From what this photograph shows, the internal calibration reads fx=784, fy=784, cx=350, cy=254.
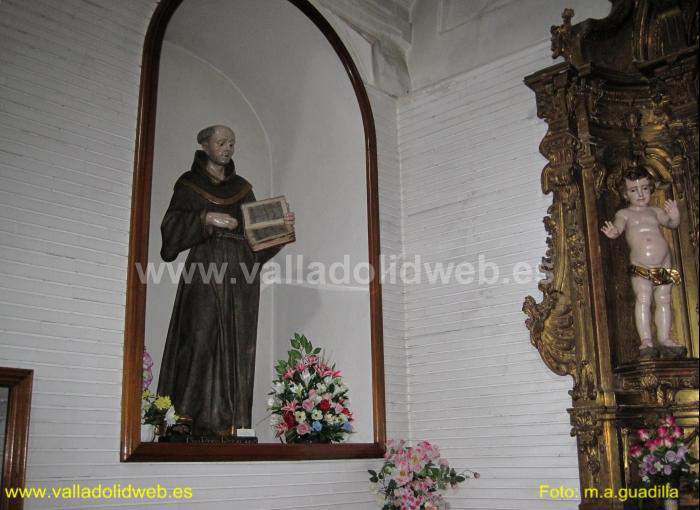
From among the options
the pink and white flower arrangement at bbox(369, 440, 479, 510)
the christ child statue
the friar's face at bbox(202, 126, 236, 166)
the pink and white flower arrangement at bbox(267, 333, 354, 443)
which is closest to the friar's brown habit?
the friar's face at bbox(202, 126, 236, 166)

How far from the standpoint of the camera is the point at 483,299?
5594mm

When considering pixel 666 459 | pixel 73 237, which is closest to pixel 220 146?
pixel 73 237

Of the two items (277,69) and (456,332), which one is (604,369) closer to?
(456,332)

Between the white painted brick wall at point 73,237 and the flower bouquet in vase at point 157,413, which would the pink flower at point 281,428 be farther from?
the flower bouquet in vase at point 157,413

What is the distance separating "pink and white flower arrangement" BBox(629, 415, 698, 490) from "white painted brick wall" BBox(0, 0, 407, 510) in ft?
7.18

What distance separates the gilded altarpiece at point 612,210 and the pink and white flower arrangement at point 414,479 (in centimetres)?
92

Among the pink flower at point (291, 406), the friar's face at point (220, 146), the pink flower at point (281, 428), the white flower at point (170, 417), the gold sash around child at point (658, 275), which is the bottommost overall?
the pink flower at point (281, 428)

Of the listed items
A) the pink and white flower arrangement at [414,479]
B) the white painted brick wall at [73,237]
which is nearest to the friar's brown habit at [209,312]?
the white painted brick wall at [73,237]

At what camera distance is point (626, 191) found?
512 cm

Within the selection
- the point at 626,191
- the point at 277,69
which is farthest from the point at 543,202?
the point at 277,69

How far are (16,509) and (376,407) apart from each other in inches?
104

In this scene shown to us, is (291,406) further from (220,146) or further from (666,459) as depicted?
(666,459)

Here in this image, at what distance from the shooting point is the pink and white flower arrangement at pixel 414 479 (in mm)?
5098

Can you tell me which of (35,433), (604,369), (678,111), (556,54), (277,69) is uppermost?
(277,69)
